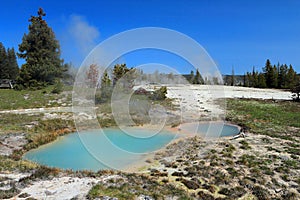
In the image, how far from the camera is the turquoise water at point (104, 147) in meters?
9.98

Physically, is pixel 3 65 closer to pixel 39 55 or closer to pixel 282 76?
pixel 39 55

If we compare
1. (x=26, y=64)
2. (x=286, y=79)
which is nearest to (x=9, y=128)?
(x=26, y=64)

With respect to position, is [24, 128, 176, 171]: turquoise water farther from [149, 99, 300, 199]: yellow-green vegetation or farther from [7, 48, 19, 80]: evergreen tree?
[7, 48, 19, 80]: evergreen tree

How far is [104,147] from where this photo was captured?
12195 mm

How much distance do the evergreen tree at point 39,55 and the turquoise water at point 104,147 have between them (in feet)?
73.2

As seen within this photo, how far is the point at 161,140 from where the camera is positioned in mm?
13852

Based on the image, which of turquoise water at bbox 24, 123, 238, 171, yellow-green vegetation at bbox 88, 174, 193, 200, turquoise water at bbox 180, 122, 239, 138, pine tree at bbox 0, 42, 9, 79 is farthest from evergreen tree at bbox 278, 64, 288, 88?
pine tree at bbox 0, 42, 9, 79

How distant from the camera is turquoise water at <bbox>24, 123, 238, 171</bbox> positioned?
32.7 feet

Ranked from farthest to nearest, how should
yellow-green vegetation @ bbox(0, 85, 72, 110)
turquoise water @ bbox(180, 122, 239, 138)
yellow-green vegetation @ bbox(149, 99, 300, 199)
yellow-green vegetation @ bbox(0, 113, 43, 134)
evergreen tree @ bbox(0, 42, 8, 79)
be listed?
evergreen tree @ bbox(0, 42, 8, 79) < yellow-green vegetation @ bbox(0, 85, 72, 110) < turquoise water @ bbox(180, 122, 239, 138) < yellow-green vegetation @ bbox(0, 113, 43, 134) < yellow-green vegetation @ bbox(149, 99, 300, 199)

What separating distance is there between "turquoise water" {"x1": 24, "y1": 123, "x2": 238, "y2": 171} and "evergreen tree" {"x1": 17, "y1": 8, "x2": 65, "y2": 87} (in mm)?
22313

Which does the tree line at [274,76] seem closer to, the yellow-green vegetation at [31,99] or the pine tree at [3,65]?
the yellow-green vegetation at [31,99]

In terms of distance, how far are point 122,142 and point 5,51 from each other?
44465mm

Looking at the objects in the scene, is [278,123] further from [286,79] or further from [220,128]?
[286,79]

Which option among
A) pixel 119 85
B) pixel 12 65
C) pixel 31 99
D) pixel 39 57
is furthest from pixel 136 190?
pixel 12 65
